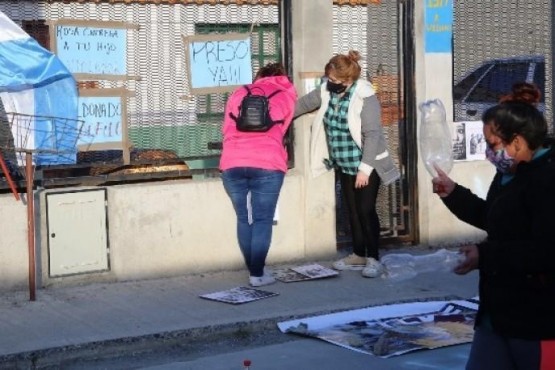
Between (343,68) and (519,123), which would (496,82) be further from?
(519,123)

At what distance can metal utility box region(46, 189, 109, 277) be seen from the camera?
8.45 metres

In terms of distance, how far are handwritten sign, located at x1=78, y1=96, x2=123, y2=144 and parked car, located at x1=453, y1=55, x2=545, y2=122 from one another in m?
3.48

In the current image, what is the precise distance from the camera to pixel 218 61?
927 centimetres

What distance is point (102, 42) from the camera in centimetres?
872

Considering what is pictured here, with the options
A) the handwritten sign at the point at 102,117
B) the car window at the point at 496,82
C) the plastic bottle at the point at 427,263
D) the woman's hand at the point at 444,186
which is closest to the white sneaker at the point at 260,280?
the handwritten sign at the point at 102,117

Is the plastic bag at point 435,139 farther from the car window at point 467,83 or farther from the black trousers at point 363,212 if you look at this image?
the car window at point 467,83

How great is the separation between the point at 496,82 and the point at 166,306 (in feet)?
14.9

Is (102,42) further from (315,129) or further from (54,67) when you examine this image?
(315,129)

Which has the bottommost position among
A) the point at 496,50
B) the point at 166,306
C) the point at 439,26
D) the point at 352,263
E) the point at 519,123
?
the point at 166,306

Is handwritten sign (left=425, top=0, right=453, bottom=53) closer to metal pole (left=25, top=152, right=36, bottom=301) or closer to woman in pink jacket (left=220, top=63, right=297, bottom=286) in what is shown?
woman in pink jacket (left=220, top=63, right=297, bottom=286)

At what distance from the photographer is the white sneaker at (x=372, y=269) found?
9172mm

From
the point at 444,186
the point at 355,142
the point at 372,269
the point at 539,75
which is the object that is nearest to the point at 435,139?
the point at 444,186

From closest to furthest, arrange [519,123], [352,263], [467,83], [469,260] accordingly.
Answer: [469,260], [519,123], [352,263], [467,83]

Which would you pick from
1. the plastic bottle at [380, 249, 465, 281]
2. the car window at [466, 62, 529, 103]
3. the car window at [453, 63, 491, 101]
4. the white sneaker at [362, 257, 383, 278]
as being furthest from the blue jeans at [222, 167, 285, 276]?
the car window at [466, 62, 529, 103]
